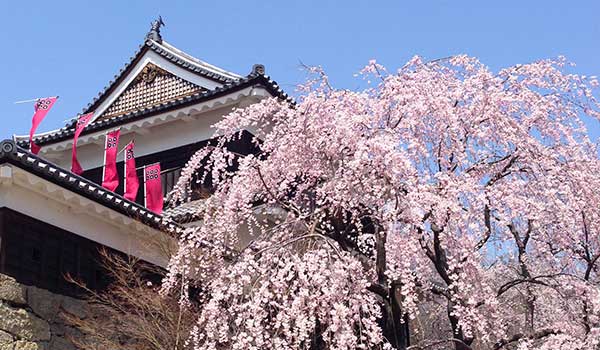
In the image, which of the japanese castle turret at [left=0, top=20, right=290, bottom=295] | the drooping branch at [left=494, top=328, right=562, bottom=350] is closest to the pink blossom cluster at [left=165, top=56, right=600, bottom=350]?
the drooping branch at [left=494, top=328, right=562, bottom=350]

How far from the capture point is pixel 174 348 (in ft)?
23.9

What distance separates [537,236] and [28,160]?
5.86 meters

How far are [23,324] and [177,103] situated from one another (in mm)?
5726

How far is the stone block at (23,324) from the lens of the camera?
23.3ft

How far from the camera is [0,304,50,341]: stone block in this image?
7.11 metres

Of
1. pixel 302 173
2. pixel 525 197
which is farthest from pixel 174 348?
pixel 525 197

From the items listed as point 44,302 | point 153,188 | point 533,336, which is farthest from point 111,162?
point 533,336

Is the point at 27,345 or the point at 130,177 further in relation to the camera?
the point at 130,177

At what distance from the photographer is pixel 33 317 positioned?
294 inches

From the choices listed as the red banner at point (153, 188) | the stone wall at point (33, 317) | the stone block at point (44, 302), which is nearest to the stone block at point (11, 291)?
Answer: the stone wall at point (33, 317)

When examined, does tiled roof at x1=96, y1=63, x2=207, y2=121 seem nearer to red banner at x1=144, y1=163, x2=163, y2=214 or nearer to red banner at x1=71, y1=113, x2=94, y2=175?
red banner at x1=71, y1=113, x2=94, y2=175

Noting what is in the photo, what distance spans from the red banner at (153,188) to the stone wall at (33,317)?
341 centimetres

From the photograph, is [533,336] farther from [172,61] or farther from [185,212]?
[172,61]

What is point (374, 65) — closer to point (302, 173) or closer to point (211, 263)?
point (302, 173)
